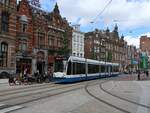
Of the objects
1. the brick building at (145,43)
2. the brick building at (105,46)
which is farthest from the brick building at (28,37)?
the brick building at (145,43)

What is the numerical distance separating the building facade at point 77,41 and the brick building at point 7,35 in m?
25.1

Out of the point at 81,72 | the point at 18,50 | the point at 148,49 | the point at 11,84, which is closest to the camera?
the point at 11,84

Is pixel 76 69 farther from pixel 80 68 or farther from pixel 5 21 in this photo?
pixel 5 21

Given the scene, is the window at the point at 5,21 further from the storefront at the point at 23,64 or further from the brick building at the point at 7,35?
the storefront at the point at 23,64

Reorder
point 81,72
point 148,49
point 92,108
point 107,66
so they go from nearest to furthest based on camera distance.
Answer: point 92,108 → point 81,72 → point 107,66 → point 148,49

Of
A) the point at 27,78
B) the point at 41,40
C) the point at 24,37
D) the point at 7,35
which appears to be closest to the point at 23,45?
the point at 24,37

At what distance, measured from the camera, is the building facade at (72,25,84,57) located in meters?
Answer: 78.7

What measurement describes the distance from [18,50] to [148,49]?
410 ft

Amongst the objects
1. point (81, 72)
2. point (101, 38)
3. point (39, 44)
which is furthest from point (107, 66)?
point (101, 38)

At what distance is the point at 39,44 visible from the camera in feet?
207

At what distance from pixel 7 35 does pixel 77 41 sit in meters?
30.3

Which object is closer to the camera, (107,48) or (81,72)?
(81,72)

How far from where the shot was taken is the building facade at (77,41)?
78725mm

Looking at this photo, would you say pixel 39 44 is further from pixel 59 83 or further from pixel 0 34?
pixel 59 83
